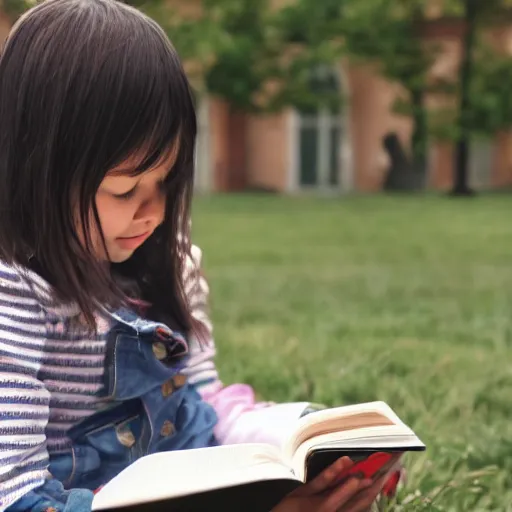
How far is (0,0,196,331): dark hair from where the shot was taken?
129cm

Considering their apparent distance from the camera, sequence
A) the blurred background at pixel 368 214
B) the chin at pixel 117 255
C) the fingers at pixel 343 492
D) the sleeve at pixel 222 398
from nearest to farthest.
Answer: the fingers at pixel 343 492 < the chin at pixel 117 255 < the sleeve at pixel 222 398 < the blurred background at pixel 368 214

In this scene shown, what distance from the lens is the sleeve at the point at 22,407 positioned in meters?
1.21

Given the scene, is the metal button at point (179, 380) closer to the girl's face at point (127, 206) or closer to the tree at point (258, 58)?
the girl's face at point (127, 206)

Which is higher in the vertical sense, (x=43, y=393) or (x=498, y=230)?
(x=43, y=393)

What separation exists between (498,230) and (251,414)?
7380mm

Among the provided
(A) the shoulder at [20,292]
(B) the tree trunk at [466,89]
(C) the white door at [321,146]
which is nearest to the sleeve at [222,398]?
(A) the shoulder at [20,292]

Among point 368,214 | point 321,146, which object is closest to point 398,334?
point 368,214

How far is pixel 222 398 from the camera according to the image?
1.75 metres

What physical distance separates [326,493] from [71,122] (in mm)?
626

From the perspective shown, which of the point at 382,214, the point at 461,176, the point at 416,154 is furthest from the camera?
the point at 416,154

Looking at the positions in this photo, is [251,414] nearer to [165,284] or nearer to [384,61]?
[165,284]

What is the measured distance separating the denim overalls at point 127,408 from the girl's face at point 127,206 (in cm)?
11

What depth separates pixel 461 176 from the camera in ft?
56.2

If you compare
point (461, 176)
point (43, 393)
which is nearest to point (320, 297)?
point (43, 393)
